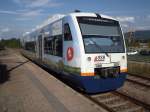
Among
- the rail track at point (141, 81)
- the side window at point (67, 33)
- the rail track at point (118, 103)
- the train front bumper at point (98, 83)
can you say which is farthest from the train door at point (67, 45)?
the rail track at point (141, 81)

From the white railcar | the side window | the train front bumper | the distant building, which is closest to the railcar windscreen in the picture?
the white railcar

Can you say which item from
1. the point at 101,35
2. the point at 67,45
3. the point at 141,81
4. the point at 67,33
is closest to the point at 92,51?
the point at 101,35

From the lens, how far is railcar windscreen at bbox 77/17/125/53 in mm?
9262

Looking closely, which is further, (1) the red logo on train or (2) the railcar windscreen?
(1) the red logo on train

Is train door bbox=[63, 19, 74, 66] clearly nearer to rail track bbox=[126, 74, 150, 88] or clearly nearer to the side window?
the side window

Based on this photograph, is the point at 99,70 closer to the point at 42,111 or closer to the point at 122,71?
the point at 122,71

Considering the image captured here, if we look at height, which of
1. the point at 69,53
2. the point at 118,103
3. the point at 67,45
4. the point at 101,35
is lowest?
the point at 118,103

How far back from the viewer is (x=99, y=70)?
914 centimetres

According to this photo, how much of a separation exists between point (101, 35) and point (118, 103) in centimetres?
263

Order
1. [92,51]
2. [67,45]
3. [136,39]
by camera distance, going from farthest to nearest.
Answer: [136,39] → [67,45] → [92,51]

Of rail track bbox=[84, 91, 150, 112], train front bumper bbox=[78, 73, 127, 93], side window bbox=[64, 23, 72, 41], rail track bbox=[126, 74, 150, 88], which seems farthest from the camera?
rail track bbox=[126, 74, 150, 88]

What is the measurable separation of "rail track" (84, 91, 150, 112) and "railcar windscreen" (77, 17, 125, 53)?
1.74 meters

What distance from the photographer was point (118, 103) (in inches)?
343

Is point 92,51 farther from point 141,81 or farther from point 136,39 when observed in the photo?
point 136,39
